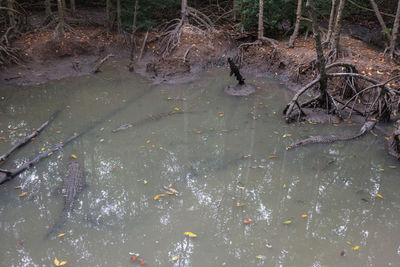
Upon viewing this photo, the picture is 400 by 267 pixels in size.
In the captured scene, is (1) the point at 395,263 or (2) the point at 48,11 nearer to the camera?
(1) the point at 395,263

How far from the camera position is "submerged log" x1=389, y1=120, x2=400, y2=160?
17.9 feet

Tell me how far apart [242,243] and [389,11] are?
1143cm

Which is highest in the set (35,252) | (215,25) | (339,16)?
(339,16)

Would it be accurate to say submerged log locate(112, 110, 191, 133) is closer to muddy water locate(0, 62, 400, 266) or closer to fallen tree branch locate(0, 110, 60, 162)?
muddy water locate(0, 62, 400, 266)

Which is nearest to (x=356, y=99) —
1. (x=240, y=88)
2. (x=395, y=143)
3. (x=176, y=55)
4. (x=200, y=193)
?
(x=395, y=143)

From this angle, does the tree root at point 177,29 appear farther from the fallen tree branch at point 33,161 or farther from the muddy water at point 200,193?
the fallen tree branch at point 33,161

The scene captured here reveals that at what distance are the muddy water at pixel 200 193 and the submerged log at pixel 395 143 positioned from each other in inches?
8.4

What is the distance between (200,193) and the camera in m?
4.90

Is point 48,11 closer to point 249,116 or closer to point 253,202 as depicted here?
point 249,116

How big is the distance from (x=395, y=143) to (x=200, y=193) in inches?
146

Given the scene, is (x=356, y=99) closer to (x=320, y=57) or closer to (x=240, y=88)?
(x=320, y=57)

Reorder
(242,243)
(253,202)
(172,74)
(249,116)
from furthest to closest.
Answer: (172,74) < (249,116) < (253,202) < (242,243)

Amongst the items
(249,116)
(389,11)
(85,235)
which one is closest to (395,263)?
(85,235)

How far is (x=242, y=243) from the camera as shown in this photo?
4004 millimetres
